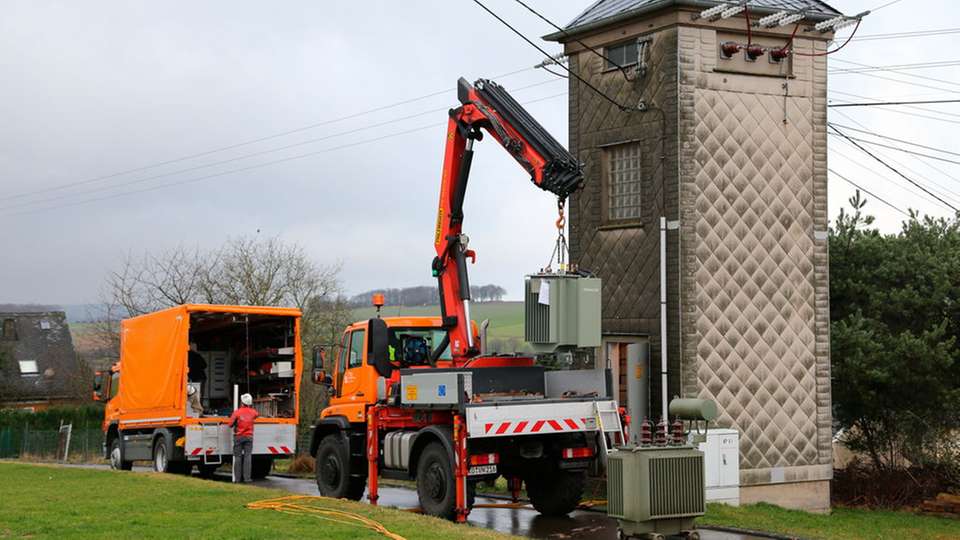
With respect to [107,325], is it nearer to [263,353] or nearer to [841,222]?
[263,353]

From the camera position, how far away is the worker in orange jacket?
2262cm

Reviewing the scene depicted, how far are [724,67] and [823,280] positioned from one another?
14.6ft

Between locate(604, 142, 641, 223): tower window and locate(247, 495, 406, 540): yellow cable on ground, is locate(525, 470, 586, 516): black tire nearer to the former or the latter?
locate(247, 495, 406, 540): yellow cable on ground

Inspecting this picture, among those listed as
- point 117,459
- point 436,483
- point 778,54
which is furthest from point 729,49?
point 117,459

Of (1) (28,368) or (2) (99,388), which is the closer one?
(2) (99,388)

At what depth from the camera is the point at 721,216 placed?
20734 mm

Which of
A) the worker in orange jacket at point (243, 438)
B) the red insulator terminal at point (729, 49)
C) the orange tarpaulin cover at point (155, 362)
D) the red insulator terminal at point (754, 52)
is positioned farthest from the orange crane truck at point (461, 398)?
the red insulator terminal at point (754, 52)

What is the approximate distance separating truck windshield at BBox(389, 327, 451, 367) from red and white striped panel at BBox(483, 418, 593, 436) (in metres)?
3.68

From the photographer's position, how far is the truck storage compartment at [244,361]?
987 inches

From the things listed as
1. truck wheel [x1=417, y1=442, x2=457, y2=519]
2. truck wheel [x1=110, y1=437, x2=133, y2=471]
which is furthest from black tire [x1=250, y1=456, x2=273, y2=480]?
truck wheel [x1=417, y1=442, x2=457, y2=519]

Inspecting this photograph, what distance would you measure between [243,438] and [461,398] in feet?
27.9

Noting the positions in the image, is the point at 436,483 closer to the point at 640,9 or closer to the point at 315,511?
the point at 315,511

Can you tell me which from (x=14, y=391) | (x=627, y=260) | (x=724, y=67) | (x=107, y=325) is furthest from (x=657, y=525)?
(x=14, y=391)

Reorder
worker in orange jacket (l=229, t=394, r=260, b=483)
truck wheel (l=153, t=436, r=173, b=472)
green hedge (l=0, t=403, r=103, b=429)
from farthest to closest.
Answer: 1. green hedge (l=0, t=403, r=103, b=429)
2. truck wheel (l=153, t=436, r=173, b=472)
3. worker in orange jacket (l=229, t=394, r=260, b=483)
